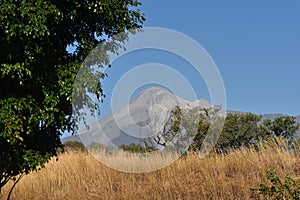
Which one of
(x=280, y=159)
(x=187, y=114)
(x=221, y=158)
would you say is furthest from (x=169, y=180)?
(x=187, y=114)

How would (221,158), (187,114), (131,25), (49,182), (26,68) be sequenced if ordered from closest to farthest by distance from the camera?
1. (26,68)
2. (131,25)
3. (221,158)
4. (49,182)
5. (187,114)

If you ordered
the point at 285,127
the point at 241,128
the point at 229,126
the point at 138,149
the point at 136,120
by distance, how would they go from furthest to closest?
the point at 241,128
the point at 229,126
the point at 285,127
the point at 138,149
the point at 136,120

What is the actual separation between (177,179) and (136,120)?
4.12m

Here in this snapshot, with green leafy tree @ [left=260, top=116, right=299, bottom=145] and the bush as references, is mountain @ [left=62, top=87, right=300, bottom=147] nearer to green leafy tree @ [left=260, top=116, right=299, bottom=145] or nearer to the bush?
the bush

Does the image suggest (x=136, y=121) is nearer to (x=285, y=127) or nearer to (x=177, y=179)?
(x=177, y=179)

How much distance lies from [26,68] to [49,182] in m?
9.84

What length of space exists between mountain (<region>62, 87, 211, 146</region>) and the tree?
143cm

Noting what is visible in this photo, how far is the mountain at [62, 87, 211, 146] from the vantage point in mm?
12203

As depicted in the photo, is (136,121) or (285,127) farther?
(285,127)

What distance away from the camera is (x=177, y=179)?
13.5m

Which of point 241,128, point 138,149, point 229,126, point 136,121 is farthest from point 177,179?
point 241,128

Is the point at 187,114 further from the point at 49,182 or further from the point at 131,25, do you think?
the point at 131,25

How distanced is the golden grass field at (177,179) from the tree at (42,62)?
441 cm

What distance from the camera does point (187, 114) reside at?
29.5 meters
